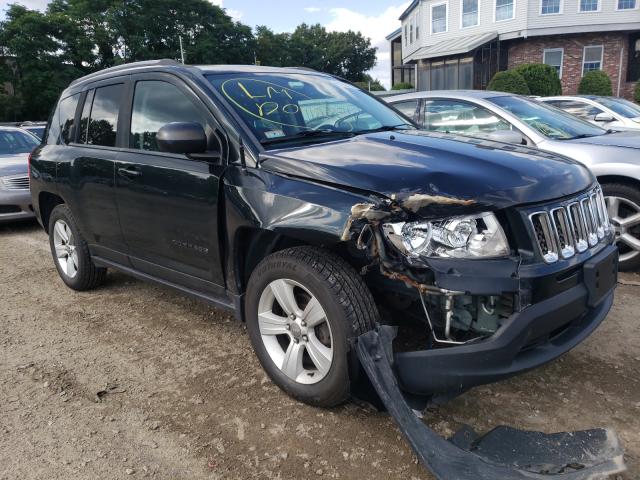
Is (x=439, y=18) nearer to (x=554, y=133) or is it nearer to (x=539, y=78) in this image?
A: (x=539, y=78)

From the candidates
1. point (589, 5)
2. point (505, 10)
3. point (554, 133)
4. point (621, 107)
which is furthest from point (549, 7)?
point (554, 133)

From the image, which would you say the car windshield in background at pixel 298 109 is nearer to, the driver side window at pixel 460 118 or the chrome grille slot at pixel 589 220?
the chrome grille slot at pixel 589 220

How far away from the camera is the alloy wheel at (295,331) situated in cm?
264

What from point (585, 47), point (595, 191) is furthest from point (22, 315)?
point (585, 47)

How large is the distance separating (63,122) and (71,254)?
1161 mm

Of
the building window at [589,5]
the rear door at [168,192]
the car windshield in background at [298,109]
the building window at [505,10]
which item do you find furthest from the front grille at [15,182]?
the building window at [589,5]

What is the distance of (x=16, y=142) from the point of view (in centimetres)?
920

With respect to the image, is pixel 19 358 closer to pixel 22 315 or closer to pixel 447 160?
pixel 22 315

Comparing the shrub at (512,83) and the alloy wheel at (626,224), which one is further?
the shrub at (512,83)

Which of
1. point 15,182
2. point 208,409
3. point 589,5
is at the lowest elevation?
point 208,409

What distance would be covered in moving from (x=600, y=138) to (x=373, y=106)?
2534mm

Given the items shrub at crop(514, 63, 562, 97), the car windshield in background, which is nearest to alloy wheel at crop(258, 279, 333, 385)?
the car windshield in background

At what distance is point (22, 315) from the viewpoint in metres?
4.36

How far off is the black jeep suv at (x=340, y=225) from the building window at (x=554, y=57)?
1045 inches
